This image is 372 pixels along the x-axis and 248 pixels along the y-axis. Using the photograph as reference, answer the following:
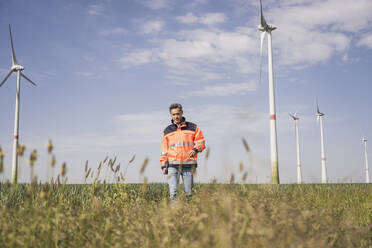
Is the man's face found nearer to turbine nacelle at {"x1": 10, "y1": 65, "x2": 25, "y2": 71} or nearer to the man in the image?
the man

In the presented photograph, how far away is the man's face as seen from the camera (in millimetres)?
7184

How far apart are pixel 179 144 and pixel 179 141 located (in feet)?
0.22

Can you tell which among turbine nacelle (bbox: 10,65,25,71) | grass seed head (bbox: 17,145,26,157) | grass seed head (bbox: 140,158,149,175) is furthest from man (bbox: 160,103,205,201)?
turbine nacelle (bbox: 10,65,25,71)

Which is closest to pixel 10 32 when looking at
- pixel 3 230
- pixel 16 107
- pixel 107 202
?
pixel 16 107

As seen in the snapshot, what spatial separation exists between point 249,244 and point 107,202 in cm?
505

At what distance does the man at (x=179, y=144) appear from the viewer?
273 inches

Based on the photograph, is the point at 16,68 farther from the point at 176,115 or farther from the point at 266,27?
the point at 176,115

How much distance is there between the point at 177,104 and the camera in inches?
284

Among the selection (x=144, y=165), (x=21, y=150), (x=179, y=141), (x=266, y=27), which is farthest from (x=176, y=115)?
(x=266, y=27)

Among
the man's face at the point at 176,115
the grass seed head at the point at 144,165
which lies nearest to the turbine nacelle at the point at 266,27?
the man's face at the point at 176,115

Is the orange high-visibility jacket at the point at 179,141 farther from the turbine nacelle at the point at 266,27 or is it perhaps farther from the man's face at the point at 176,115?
the turbine nacelle at the point at 266,27

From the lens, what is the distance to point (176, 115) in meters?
7.18

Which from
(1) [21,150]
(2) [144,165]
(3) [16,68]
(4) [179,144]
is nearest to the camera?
(1) [21,150]

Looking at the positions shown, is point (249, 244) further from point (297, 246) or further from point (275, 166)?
point (275, 166)
